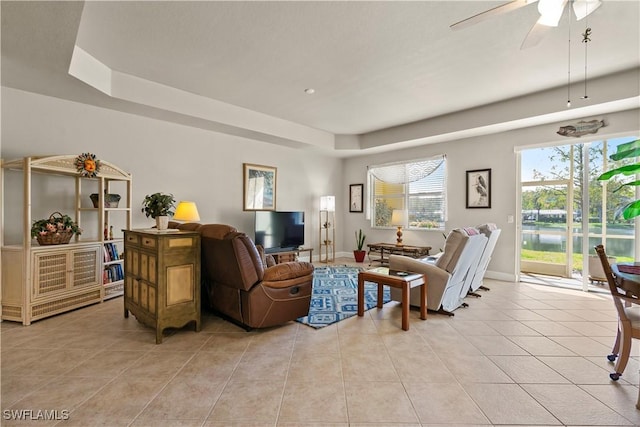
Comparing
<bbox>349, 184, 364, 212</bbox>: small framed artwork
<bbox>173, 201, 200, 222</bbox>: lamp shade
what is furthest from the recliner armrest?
<bbox>349, 184, 364, 212</bbox>: small framed artwork

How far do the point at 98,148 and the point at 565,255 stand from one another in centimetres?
753

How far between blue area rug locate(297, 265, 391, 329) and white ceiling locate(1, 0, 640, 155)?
2.84 metres

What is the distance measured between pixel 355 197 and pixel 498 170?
322 centimetres

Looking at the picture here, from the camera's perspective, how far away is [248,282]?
265cm

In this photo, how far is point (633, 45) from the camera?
9.68 ft

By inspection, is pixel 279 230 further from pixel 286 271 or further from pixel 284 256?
pixel 286 271

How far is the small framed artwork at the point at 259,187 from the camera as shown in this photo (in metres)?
5.61

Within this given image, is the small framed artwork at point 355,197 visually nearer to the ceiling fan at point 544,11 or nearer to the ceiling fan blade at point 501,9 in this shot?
the ceiling fan at point 544,11

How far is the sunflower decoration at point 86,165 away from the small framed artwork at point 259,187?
2.48 meters

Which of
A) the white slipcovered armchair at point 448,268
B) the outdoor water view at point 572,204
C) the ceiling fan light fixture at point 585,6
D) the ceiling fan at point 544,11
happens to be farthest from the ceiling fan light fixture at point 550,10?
the outdoor water view at point 572,204

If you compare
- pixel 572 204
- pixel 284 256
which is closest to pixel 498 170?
pixel 572 204

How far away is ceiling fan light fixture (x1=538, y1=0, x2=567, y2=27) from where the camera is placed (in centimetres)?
184

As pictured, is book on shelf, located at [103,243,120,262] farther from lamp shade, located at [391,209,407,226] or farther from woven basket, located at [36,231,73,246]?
lamp shade, located at [391,209,407,226]

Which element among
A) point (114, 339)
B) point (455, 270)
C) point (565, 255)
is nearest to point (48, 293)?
point (114, 339)
